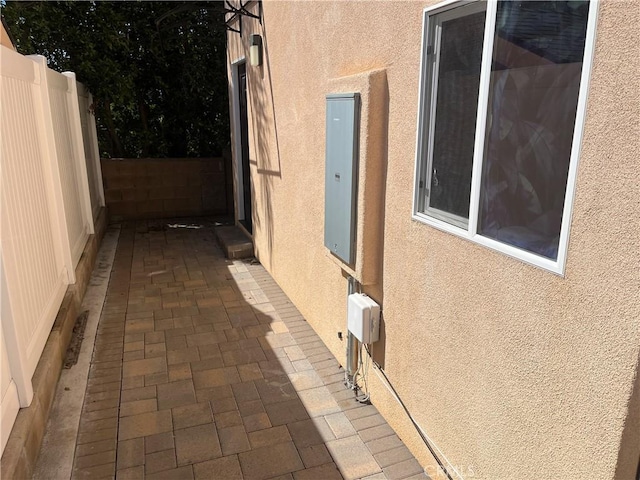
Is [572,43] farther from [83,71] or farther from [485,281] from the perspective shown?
[83,71]

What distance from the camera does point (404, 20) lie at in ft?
8.60

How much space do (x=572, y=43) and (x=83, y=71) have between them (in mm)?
8817

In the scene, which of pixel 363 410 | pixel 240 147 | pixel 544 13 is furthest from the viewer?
pixel 240 147

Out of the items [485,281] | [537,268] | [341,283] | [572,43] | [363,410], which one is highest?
[572,43]

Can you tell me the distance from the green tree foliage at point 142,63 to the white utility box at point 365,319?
20.3 feet

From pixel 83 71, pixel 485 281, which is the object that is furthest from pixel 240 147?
pixel 485 281

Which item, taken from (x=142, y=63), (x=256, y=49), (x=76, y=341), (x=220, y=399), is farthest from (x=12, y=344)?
(x=142, y=63)

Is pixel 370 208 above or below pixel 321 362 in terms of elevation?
above

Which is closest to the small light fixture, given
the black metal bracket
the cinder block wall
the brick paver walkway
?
the black metal bracket

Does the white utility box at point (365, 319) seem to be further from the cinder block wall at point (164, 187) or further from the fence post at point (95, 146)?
the cinder block wall at point (164, 187)

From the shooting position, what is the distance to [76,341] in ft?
14.2

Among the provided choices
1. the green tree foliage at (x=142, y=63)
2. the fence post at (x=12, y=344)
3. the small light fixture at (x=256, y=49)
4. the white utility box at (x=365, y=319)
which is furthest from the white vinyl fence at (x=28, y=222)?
the green tree foliage at (x=142, y=63)

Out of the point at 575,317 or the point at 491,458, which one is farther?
the point at 491,458

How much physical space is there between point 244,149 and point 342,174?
16.6 ft
